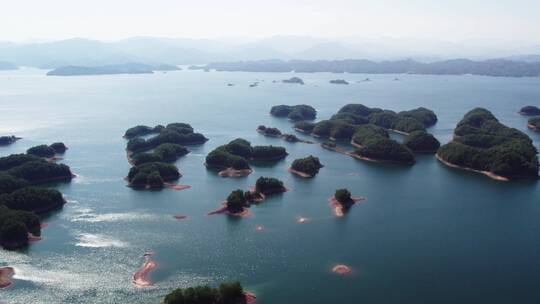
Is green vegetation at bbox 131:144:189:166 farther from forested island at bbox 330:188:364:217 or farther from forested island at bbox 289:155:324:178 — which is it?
forested island at bbox 330:188:364:217

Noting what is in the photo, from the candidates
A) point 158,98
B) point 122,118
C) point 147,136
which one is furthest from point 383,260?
point 158,98

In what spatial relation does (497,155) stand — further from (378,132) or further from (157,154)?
(157,154)

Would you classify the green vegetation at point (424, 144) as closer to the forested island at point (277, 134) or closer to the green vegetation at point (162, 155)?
the forested island at point (277, 134)

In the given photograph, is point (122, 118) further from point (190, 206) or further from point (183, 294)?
point (183, 294)

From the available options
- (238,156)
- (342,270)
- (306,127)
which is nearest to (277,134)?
(306,127)

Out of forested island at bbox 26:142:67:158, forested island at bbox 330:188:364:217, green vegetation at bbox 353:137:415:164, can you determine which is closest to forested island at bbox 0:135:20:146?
forested island at bbox 26:142:67:158

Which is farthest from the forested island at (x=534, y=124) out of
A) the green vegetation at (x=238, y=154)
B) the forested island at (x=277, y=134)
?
the green vegetation at (x=238, y=154)
